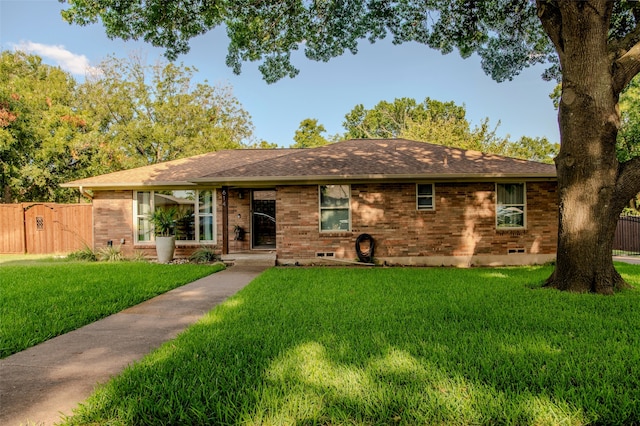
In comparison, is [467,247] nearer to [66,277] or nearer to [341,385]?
[341,385]

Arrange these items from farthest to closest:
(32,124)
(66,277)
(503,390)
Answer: (32,124)
(66,277)
(503,390)

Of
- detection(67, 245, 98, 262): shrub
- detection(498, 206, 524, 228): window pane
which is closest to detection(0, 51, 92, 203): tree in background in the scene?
detection(67, 245, 98, 262): shrub

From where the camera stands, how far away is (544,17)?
22.2ft

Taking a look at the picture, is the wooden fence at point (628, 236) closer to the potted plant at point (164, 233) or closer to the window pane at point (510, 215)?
the window pane at point (510, 215)

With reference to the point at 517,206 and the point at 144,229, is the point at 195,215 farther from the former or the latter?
the point at 517,206

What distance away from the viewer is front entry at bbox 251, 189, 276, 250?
12391 mm

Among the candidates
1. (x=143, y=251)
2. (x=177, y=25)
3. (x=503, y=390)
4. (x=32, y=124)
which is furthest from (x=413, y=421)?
(x=32, y=124)

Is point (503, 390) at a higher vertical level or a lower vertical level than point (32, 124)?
lower

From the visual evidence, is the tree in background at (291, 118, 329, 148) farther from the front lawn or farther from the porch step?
the front lawn

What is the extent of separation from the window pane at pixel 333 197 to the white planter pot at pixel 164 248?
15.8 ft

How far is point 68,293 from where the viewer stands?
6168 millimetres

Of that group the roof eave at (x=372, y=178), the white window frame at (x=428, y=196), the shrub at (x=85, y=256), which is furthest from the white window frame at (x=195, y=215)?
the white window frame at (x=428, y=196)

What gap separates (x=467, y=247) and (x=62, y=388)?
10190 millimetres

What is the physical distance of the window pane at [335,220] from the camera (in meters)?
10.8
